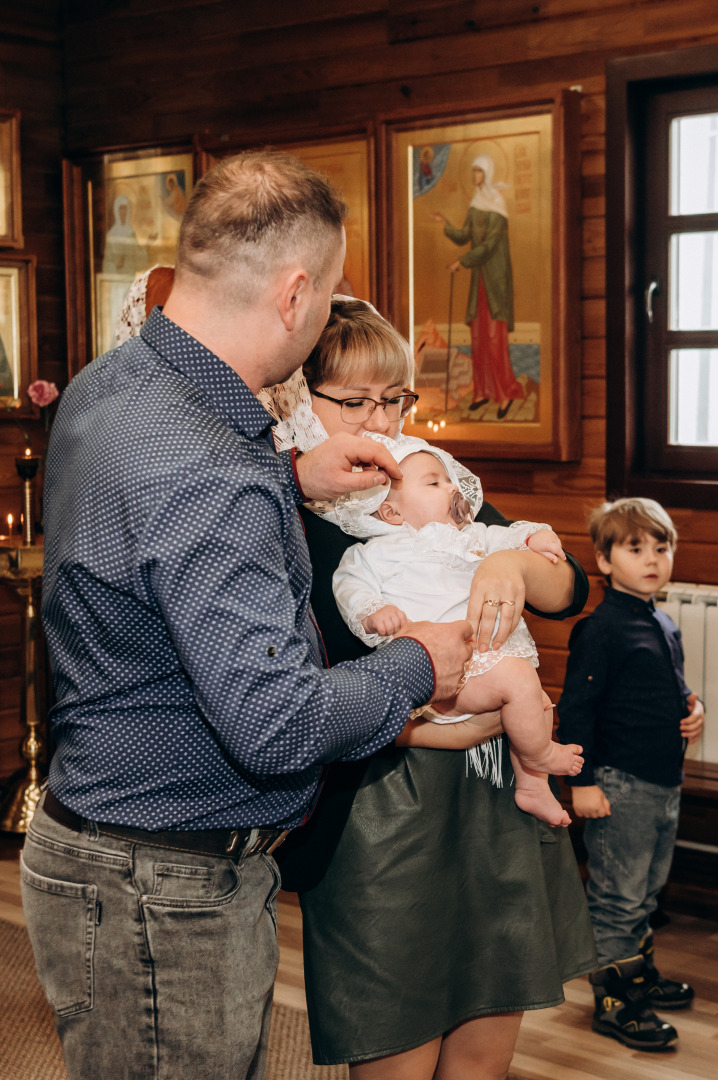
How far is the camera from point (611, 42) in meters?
3.77

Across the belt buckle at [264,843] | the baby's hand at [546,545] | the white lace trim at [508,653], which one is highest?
the baby's hand at [546,545]

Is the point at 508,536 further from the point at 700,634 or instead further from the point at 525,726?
the point at 700,634

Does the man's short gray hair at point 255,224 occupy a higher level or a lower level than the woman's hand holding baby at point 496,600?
higher

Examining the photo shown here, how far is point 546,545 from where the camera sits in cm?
195

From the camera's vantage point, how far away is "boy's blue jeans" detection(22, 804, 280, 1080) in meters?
1.41

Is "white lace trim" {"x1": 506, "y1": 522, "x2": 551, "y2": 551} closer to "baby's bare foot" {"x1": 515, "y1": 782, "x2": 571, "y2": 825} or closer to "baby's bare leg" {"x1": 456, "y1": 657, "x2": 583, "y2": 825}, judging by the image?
"baby's bare leg" {"x1": 456, "y1": 657, "x2": 583, "y2": 825}

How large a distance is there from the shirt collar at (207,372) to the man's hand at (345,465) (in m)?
0.21

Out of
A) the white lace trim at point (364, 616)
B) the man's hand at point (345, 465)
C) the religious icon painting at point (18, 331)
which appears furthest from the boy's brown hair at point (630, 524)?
the religious icon painting at point (18, 331)

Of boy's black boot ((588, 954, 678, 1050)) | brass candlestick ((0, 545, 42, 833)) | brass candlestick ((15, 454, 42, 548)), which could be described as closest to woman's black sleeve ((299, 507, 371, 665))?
boy's black boot ((588, 954, 678, 1050))

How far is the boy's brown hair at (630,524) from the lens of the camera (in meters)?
3.19

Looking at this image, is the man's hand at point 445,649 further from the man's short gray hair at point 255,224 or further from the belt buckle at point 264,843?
the man's short gray hair at point 255,224

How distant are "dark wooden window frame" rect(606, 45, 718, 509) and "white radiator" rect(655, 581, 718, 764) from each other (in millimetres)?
289

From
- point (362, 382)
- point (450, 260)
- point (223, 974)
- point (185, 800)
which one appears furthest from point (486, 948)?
point (450, 260)

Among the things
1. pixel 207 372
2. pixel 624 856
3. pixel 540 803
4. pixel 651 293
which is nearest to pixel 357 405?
pixel 207 372
